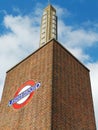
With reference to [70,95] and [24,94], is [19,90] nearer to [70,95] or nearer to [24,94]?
[24,94]

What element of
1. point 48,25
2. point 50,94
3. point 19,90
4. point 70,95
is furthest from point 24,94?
point 48,25

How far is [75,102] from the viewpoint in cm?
1823

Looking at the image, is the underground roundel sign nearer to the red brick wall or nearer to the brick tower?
the brick tower

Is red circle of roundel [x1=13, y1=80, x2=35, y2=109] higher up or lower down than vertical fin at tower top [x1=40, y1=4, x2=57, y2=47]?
lower down

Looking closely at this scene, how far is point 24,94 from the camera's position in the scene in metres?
19.0

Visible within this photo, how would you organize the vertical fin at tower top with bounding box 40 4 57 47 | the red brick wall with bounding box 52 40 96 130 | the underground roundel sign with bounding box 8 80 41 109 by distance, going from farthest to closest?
the vertical fin at tower top with bounding box 40 4 57 47
the underground roundel sign with bounding box 8 80 41 109
the red brick wall with bounding box 52 40 96 130

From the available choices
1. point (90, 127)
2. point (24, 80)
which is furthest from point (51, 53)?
point (90, 127)

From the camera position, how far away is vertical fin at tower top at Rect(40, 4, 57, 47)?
23.3 m

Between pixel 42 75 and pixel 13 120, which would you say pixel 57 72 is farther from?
pixel 13 120

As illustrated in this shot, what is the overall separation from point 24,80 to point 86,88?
472 cm

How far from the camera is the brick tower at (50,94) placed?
16.2 metres

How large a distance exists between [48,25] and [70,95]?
841cm

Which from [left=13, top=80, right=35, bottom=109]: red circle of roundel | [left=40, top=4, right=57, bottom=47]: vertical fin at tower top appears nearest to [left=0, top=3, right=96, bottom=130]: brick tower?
[left=13, top=80, right=35, bottom=109]: red circle of roundel

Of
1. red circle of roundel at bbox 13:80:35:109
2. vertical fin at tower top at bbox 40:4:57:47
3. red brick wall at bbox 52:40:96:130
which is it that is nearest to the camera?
red brick wall at bbox 52:40:96:130
